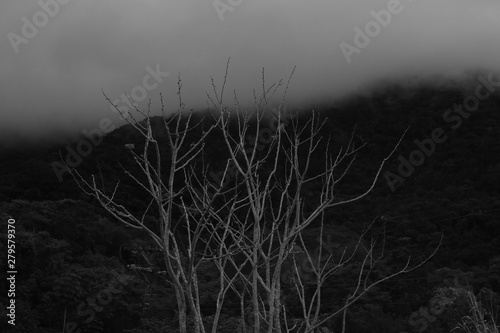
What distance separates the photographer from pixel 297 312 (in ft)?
83.4

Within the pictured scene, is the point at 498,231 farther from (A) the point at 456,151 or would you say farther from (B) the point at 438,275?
(A) the point at 456,151

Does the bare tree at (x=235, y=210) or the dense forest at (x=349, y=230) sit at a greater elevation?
the dense forest at (x=349, y=230)

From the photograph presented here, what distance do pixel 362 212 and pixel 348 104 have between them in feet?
77.4

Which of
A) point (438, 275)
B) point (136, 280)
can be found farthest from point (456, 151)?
point (136, 280)
